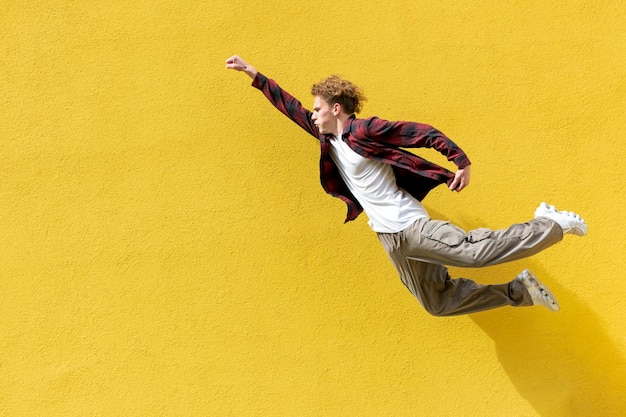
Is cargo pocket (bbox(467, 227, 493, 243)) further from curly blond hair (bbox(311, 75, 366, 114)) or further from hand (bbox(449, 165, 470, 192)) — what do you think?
curly blond hair (bbox(311, 75, 366, 114))

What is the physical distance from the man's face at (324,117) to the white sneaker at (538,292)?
94 cm

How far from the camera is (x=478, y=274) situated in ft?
9.93

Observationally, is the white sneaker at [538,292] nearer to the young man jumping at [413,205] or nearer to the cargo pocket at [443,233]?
the young man jumping at [413,205]

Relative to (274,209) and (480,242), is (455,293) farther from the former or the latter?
(274,209)

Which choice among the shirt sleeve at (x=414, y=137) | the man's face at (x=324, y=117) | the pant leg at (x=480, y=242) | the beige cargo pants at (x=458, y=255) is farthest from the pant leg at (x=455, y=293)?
the man's face at (x=324, y=117)

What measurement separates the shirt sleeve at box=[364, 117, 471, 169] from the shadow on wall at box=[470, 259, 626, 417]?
0.87m

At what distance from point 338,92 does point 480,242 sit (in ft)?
2.36

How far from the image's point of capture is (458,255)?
7.94 feet

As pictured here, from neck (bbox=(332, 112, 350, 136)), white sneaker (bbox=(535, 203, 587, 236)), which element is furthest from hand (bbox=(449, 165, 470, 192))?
neck (bbox=(332, 112, 350, 136))

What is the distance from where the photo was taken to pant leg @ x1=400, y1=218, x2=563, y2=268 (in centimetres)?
241

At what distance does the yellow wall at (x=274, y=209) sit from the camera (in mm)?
2988

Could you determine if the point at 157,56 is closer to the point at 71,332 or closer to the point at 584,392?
the point at 71,332

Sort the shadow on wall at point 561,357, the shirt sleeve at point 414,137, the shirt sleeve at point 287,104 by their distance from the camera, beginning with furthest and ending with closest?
the shadow on wall at point 561,357 < the shirt sleeve at point 287,104 < the shirt sleeve at point 414,137

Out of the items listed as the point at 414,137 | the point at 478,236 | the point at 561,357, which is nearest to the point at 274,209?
the point at 414,137
